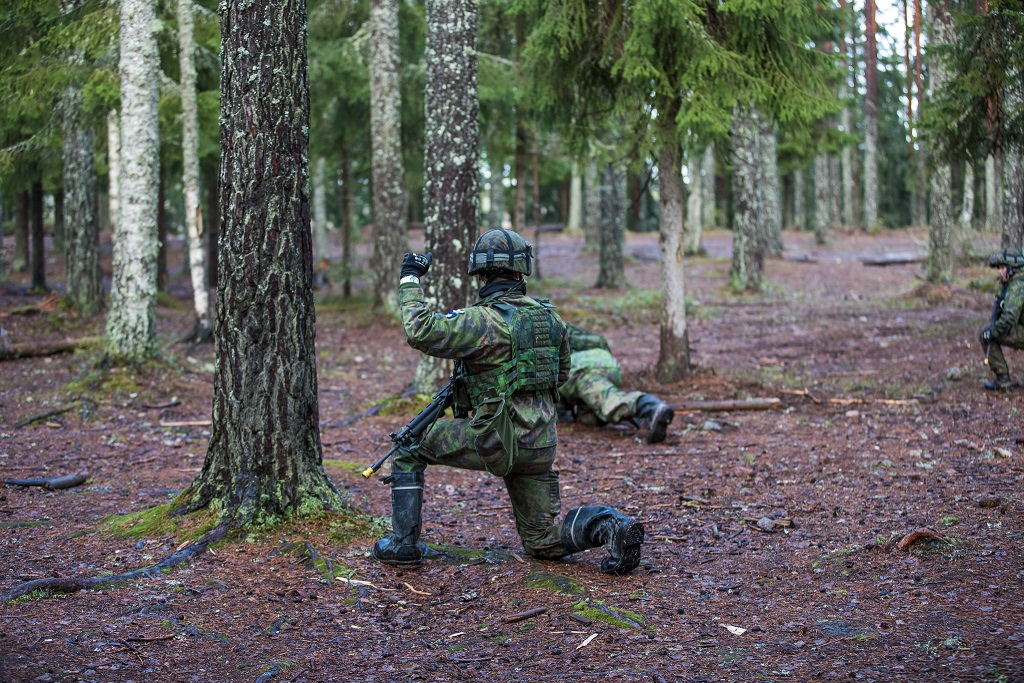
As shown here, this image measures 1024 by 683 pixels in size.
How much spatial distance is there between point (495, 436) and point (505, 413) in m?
0.15

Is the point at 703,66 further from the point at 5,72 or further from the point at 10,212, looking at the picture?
the point at 10,212

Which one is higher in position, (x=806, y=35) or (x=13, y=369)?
(x=806, y=35)

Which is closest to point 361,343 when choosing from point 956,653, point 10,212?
point 956,653

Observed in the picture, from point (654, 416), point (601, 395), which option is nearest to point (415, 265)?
point (654, 416)

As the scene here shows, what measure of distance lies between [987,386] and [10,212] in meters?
→ 45.9

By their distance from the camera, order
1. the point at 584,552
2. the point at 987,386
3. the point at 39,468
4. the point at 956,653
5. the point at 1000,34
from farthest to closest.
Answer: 1. the point at 987,386
2. the point at 1000,34
3. the point at 39,468
4. the point at 584,552
5. the point at 956,653

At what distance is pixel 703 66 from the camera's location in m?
9.60

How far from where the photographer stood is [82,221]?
56.4ft

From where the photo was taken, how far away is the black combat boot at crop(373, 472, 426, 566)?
534 centimetres

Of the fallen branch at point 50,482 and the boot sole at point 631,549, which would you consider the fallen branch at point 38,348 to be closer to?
the fallen branch at point 50,482

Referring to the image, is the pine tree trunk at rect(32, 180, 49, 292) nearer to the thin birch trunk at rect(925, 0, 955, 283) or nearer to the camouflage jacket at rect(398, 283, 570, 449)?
the camouflage jacket at rect(398, 283, 570, 449)

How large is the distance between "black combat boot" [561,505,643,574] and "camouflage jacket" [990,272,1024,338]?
6.21 meters

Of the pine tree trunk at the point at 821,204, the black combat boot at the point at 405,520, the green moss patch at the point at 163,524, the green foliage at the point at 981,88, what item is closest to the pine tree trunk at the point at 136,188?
the green moss patch at the point at 163,524

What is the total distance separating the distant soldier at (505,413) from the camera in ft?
16.5
